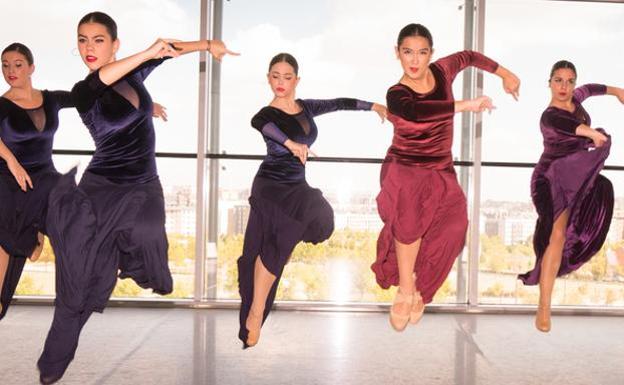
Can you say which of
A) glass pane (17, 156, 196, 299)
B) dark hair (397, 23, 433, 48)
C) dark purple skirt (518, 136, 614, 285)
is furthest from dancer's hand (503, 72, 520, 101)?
glass pane (17, 156, 196, 299)

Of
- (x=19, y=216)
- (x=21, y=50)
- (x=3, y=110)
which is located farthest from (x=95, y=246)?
(x=21, y=50)

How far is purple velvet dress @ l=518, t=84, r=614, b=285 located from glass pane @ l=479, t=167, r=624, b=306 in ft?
5.32

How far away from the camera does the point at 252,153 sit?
569 cm

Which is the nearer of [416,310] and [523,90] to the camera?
[416,310]

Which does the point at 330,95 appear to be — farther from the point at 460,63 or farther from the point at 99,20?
the point at 99,20

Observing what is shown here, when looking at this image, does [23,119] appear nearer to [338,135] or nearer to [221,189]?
[221,189]

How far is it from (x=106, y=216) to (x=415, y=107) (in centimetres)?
144

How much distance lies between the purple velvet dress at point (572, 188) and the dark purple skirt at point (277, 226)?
53.6 inches

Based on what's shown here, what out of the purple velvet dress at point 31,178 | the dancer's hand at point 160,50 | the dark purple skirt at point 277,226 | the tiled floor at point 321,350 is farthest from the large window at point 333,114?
the dancer's hand at point 160,50

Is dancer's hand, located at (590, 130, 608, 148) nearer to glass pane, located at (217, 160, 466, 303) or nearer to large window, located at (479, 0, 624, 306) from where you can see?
large window, located at (479, 0, 624, 306)

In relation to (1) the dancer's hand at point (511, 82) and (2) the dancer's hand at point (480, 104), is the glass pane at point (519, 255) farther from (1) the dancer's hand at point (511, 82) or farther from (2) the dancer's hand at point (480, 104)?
(2) the dancer's hand at point (480, 104)

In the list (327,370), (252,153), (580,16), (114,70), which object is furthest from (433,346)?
(580,16)

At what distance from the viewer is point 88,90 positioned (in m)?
2.76

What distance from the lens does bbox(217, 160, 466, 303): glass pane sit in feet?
18.9
